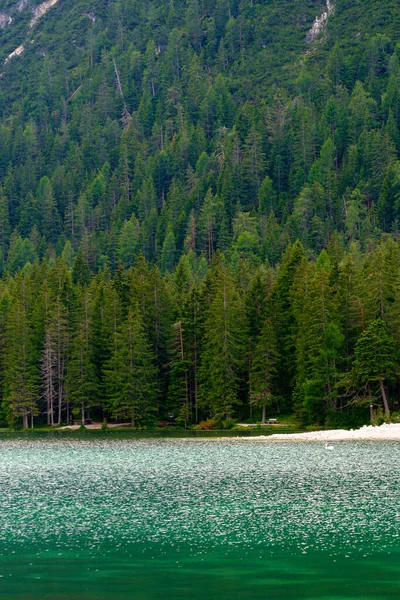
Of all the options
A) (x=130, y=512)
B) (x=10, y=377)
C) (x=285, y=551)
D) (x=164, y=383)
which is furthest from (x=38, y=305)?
(x=285, y=551)

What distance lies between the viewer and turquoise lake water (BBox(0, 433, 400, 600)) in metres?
30.2

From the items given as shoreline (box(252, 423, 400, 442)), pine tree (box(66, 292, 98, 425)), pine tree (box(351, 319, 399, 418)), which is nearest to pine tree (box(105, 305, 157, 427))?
pine tree (box(66, 292, 98, 425))

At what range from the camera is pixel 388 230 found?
188250mm

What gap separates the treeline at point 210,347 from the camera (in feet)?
343

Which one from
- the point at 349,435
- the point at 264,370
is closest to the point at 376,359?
the point at 349,435

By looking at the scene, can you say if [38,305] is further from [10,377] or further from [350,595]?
[350,595]

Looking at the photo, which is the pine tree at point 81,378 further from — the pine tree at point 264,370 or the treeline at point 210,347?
the pine tree at point 264,370

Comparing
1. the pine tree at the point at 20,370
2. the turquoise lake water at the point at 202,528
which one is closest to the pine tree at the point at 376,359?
the turquoise lake water at the point at 202,528

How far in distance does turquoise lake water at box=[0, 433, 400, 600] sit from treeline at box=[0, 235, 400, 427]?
34.3 meters

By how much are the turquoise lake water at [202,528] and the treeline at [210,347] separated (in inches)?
1352

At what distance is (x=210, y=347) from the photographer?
116 m

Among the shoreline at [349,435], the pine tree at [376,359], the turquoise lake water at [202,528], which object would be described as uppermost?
the pine tree at [376,359]

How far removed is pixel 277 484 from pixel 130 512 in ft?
38.5

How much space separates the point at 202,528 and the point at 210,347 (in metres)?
76.6
